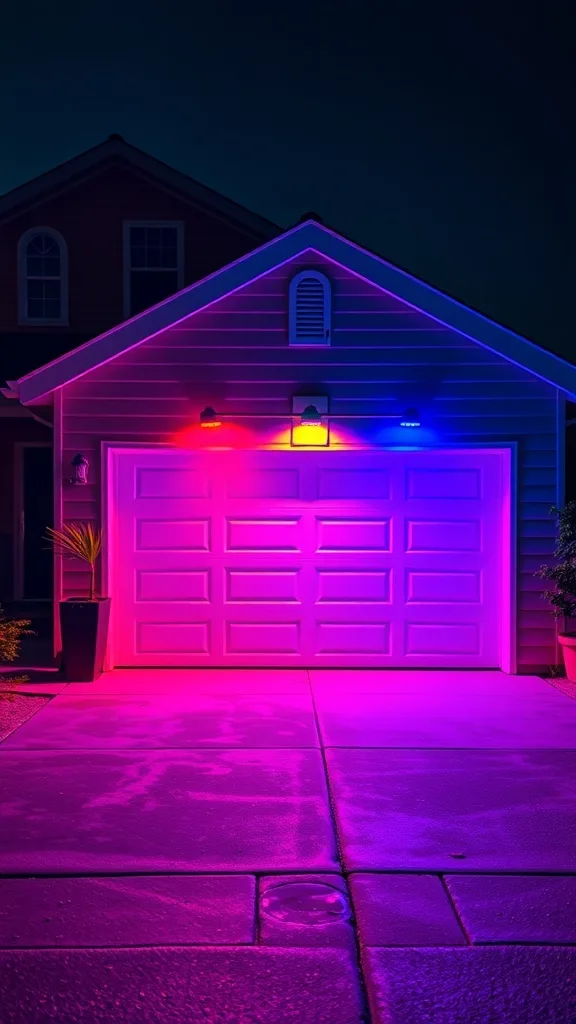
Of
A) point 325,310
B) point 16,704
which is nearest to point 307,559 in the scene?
point 325,310

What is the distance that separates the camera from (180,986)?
3.23 m

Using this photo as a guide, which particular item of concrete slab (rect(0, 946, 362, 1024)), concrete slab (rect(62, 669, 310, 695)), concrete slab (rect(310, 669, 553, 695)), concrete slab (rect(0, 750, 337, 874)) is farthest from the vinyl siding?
concrete slab (rect(0, 946, 362, 1024))

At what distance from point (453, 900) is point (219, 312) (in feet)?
21.8

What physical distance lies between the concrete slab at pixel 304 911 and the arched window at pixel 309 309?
6.12 m

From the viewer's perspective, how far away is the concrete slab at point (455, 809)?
4.38 metres

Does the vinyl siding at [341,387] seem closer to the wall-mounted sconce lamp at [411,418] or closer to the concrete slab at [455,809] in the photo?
the wall-mounted sconce lamp at [411,418]

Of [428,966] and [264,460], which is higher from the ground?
[264,460]

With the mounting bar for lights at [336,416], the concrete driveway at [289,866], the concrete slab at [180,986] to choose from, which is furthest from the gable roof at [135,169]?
the concrete slab at [180,986]

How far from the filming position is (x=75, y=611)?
880 centimetres

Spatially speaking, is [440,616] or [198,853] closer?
[198,853]

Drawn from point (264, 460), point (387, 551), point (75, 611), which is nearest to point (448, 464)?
point (387, 551)

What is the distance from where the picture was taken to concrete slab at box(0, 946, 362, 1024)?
307 cm

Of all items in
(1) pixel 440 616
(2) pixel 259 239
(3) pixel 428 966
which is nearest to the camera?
(3) pixel 428 966

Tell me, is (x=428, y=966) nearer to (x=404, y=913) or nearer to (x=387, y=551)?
(x=404, y=913)
